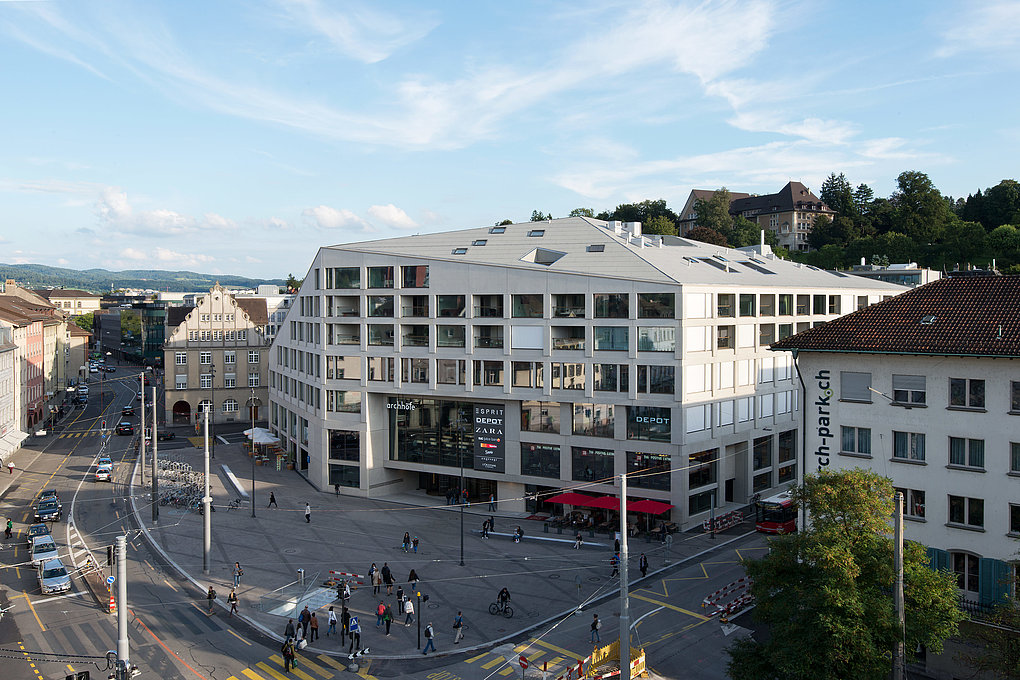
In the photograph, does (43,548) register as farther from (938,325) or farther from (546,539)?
(938,325)

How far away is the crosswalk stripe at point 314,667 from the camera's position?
32.5 meters

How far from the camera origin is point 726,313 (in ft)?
189

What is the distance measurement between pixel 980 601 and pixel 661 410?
25.6 m

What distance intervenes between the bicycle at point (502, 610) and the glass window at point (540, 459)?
19.9 m

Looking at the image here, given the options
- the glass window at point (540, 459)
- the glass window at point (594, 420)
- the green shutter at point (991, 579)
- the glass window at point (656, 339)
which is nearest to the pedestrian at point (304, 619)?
the glass window at point (540, 459)

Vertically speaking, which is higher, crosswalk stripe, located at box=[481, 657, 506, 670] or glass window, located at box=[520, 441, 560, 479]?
glass window, located at box=[520, 441, 560, 479]

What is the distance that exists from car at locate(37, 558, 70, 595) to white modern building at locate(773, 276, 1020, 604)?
4004cm

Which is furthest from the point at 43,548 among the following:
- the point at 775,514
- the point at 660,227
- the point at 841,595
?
the point at 660,227

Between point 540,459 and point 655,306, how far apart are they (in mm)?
15164

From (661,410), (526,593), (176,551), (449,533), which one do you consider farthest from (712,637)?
(176,551)

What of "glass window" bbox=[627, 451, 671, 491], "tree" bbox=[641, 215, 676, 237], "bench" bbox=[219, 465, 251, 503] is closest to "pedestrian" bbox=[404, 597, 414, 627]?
"glass window" bbox=[627, 451, 671, 491]

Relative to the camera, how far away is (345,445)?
66.8 metres

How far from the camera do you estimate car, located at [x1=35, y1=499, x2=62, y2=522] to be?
55625 mm

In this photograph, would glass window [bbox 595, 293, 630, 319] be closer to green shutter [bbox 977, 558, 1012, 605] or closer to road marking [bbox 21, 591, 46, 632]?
green shutter [bbox 977, 558, 1012, 605]
